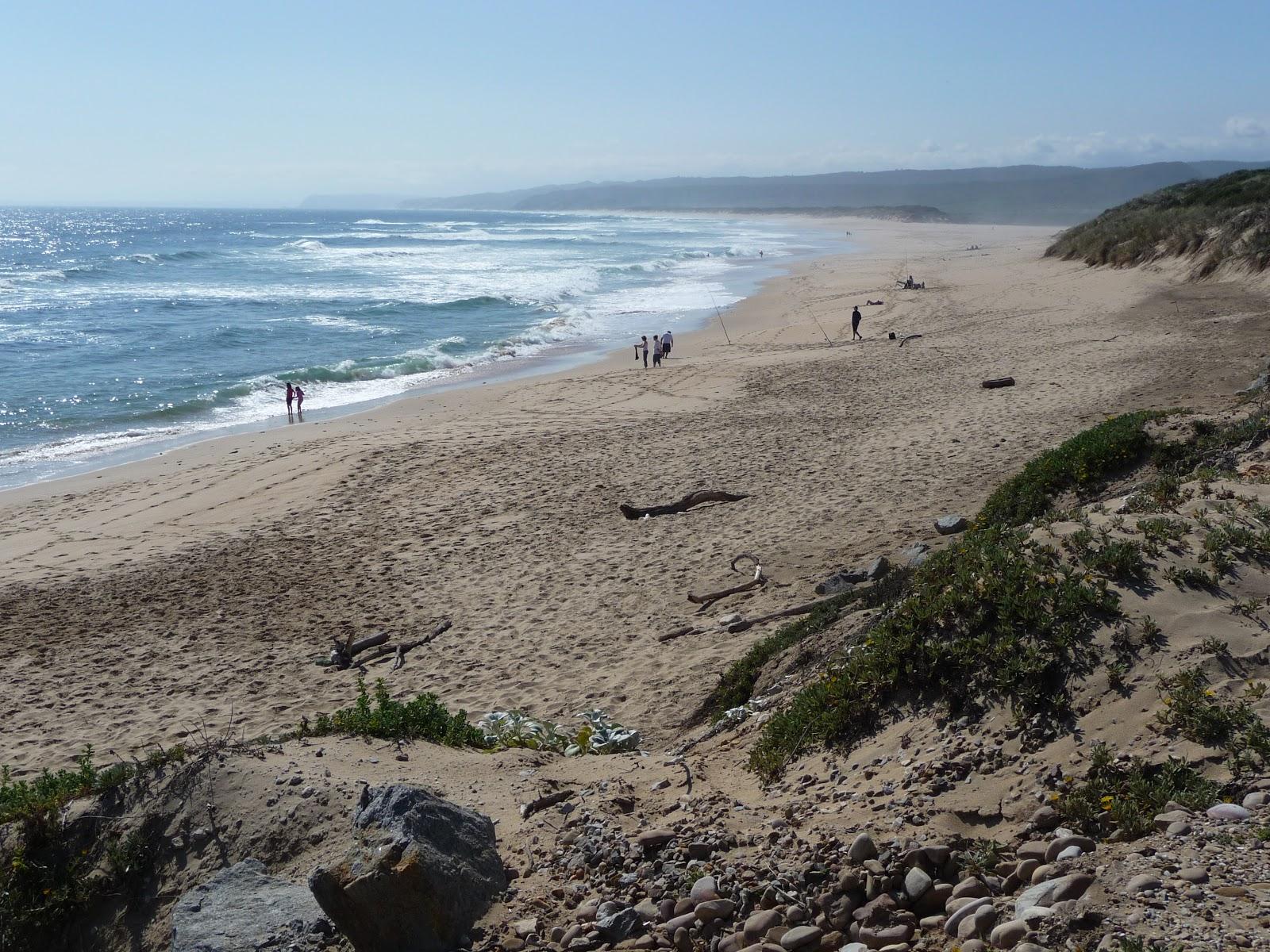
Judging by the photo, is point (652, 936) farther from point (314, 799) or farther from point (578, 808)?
point (314, 799)

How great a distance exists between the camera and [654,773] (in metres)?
5.49

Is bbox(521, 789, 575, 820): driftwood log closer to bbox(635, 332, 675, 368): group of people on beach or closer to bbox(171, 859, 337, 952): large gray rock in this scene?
bbox(171, 859, 337, 952): large gray rock

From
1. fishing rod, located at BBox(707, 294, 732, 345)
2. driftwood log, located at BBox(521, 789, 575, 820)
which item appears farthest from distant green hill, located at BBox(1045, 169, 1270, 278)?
driftwood log, located at BBox(521, 789, 575, 820)

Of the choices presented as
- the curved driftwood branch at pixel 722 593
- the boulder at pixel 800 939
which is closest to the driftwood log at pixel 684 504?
the curved driftwood branch at pixel 722 593

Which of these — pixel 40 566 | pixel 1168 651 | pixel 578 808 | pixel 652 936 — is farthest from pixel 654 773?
pixel 40 566

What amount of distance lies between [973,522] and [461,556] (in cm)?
573

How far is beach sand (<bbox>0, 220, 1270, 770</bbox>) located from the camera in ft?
28.1

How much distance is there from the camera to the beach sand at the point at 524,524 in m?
8.58

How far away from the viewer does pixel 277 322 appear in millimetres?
36719

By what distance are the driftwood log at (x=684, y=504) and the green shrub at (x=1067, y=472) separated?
12.6 feet

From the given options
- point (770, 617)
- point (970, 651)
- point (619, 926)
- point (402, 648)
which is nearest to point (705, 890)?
point (619, 926)

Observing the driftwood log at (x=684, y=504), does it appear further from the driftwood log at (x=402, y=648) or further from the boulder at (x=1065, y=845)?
the boulder at (x=1065, y=845)

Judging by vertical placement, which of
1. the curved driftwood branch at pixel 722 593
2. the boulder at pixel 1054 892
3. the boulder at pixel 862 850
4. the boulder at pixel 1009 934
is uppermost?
the boulder at pixel 1054 892

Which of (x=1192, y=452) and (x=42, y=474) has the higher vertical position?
(x=1192, y=452)
